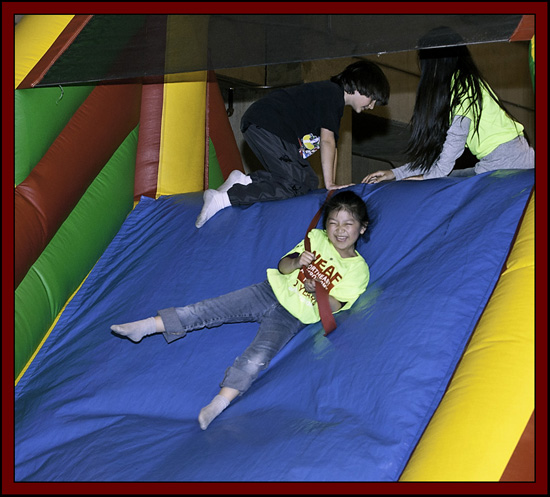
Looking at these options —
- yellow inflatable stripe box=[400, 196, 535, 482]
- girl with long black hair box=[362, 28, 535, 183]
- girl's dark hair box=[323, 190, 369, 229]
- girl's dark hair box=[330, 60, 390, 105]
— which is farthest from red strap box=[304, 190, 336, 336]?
girl's dark hair box=[330, 60, 390, 105]

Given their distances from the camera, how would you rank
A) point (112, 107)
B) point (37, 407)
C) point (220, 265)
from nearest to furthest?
point (37, 407) → point (220, 265) → point (112, 107)

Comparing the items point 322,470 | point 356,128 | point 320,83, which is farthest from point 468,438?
point 356,128

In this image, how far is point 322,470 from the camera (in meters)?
1.36

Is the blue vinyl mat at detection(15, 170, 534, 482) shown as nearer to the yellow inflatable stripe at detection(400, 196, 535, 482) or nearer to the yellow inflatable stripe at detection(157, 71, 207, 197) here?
the yellow inflatable stripe at detection(400, 196, 535, 482)

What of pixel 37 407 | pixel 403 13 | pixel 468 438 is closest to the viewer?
pixel 468 438

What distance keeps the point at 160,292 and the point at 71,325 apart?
32cm

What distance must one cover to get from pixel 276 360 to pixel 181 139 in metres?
1.31

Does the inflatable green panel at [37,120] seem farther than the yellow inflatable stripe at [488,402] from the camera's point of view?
Yes

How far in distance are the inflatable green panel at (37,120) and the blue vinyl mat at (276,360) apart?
0.48 metres

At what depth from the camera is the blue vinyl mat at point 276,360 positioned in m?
1.45

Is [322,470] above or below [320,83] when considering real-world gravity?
below

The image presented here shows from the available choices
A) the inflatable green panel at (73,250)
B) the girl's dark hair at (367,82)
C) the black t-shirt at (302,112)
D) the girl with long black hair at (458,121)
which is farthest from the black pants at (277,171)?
the inflatable green panel at (73,250)

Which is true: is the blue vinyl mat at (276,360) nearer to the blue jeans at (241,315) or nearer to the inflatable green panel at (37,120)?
the blue jeans at (241,315)

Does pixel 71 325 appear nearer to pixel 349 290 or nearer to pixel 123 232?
pixel 123 232
